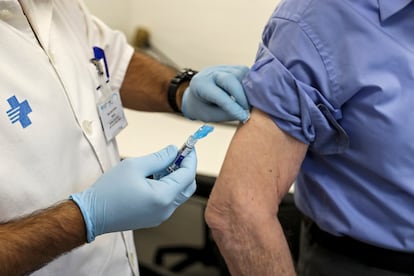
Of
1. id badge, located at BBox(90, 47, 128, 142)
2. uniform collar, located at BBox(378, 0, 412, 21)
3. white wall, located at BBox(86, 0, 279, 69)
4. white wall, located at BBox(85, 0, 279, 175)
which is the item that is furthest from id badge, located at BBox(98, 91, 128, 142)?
white wall, located at BBox(86, 0, 279, 69)

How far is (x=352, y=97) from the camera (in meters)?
1.04

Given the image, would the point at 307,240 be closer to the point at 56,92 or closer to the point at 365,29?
the point at 365,29

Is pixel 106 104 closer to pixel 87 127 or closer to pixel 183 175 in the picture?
pixel 87 127

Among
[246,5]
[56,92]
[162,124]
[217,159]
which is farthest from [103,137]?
[246,5]

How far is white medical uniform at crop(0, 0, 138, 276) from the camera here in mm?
986

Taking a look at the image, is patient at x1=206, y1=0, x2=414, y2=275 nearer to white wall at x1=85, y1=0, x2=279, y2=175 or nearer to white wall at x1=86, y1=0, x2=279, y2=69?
white wall at x1=85, y1=0, x2=279, y2=175

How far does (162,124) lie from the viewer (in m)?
2.34

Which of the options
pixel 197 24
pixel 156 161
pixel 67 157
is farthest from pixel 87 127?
pixel 197 24

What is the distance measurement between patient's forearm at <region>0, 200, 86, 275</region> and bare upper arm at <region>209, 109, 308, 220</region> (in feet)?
1.10

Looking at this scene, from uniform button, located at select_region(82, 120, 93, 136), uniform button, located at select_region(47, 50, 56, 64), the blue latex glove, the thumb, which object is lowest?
the blue latex glove

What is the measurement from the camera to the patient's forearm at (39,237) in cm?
87

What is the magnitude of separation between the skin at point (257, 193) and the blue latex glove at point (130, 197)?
12 cm

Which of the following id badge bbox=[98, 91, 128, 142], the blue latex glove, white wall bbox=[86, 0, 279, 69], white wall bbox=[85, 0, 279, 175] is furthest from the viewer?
white wall bbox=[86, 0, 279, 69]

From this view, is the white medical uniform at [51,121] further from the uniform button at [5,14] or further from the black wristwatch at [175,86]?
the black wristwatch at [175,86]
